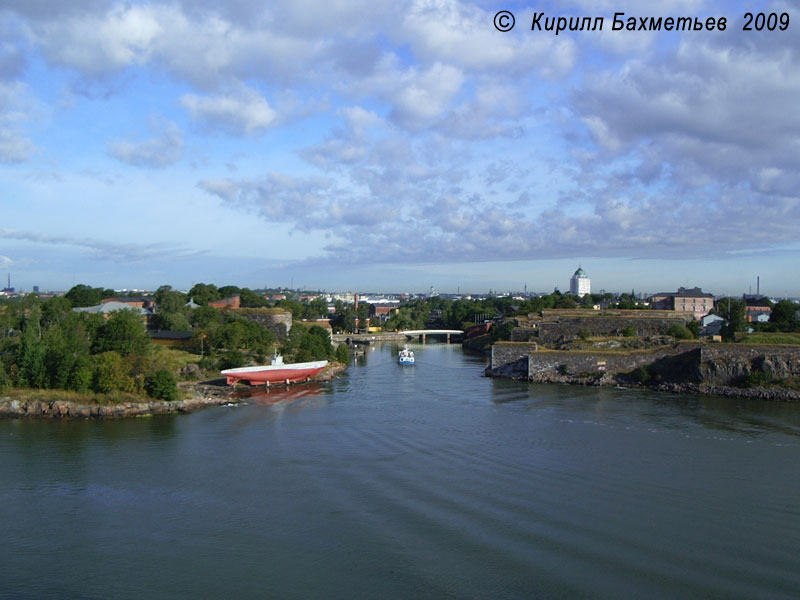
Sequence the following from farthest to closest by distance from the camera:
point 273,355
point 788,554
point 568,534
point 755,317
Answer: point 755,317 < point 273,355 < point 568,534 < point 788,554

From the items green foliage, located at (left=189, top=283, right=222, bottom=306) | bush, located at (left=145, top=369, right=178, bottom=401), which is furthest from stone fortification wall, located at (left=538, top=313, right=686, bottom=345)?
green foliage, located at (left=189, top=283, right=222, bottom=306)

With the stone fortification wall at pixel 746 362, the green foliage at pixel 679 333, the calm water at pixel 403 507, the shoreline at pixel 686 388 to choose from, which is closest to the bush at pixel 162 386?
the calm water at pixel 403 507

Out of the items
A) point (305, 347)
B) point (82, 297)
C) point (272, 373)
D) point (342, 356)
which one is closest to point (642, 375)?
point (272, 373)

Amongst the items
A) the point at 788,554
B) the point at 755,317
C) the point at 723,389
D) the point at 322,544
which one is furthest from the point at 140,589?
the point at 755,317

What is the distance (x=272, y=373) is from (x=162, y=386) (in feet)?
12.4

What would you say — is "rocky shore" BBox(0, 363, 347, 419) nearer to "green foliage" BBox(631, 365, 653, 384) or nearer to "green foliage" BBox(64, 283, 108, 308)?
"green foliage" BBox(631, 365, 653, 384)

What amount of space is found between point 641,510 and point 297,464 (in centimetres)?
424

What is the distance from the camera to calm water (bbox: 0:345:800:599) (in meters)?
5.13

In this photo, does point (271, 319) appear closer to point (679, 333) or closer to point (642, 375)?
point (642, 375)

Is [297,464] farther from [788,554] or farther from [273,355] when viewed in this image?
[273,355]

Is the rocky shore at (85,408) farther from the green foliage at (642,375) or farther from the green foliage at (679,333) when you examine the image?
the green foliage at (679,333)

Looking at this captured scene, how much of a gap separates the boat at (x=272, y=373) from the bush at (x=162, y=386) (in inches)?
94.5

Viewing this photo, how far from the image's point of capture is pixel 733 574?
5.15 meters

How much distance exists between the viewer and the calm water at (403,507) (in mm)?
5133
